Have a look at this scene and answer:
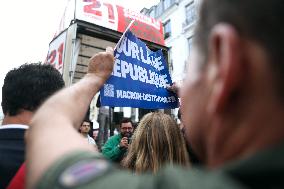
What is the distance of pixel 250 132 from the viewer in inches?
21.9

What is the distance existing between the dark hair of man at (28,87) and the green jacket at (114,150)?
92.7 inches

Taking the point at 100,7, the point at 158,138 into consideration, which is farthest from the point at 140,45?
the point at 100,7

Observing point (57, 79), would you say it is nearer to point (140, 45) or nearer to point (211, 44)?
point (140, 45)

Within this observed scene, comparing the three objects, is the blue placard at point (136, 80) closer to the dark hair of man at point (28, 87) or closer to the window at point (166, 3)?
the dark hair of man at point (28, 87)

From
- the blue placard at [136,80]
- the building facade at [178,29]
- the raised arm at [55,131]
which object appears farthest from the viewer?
the building facade at [178,29]

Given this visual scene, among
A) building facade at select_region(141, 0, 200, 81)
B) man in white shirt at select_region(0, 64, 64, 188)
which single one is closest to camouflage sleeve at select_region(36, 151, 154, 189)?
man in white shirt at select_region(0, 64, 64, 188)

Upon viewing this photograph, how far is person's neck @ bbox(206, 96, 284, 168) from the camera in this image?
0.54 m

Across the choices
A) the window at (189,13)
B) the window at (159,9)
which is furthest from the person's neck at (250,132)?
the window at (159,9)

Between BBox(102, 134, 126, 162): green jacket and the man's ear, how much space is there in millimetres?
3584

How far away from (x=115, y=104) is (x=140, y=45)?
0.56 metres

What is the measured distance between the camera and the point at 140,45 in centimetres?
246

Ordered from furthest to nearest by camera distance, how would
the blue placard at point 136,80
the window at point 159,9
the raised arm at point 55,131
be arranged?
1. the window at point 159,9
2. the blue placard at point 136,80
3. the raised arm at point 55,131

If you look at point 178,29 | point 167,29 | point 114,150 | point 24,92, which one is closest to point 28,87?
point 24,92

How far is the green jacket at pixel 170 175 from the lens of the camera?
479mm
